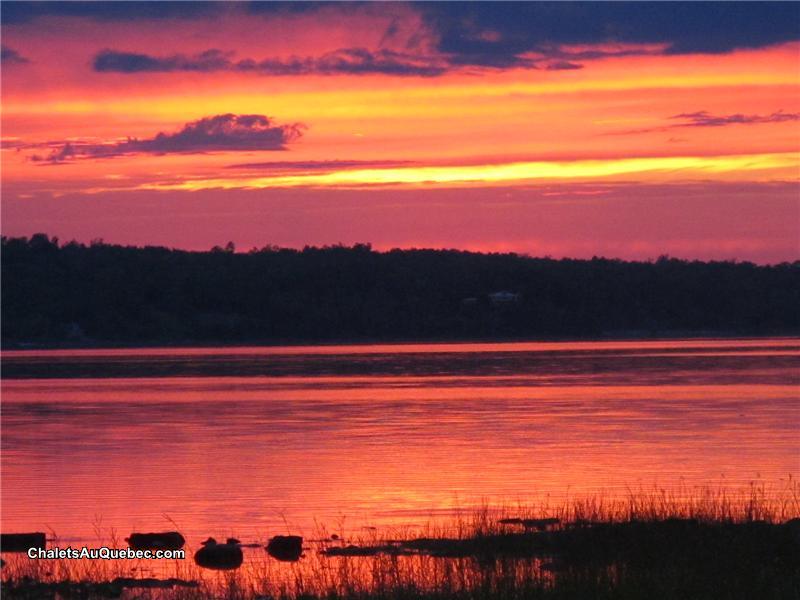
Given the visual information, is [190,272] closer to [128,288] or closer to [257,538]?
[128,288]

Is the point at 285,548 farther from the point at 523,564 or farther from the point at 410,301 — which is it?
the point at 410,301

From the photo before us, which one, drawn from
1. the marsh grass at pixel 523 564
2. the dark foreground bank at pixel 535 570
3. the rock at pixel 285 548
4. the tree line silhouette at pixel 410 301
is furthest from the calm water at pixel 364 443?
the tree line silhouette at pixel 410 301

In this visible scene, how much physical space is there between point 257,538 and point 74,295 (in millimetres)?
112874

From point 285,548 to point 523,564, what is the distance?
3457 mm

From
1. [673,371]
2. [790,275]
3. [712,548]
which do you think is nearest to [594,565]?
[712,548]

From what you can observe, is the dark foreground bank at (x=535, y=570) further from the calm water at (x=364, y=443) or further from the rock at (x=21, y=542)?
the calm water at (x=364, y=443)

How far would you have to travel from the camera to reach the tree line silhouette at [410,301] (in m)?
137

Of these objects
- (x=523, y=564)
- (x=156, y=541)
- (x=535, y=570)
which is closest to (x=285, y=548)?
(x=156, y=541)

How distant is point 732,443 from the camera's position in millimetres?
34156

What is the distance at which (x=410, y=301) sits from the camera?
470 ft

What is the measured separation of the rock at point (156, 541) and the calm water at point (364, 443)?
1633 millimetres

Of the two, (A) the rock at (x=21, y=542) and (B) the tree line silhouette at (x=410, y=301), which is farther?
(B) the tree line silhouette at (x=410, y=301)

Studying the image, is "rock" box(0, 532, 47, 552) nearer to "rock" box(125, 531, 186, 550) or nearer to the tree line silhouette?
"rock" box(125, 531, 186, 550)

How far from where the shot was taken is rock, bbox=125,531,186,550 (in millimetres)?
19609
